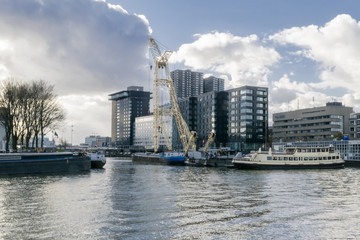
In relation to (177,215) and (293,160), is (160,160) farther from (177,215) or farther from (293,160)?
(177,215)

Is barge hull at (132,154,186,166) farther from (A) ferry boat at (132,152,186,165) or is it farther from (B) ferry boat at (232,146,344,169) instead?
(B) ferry boat at (232,146,344,169)

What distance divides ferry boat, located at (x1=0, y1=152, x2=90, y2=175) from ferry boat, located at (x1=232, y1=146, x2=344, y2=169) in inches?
1684

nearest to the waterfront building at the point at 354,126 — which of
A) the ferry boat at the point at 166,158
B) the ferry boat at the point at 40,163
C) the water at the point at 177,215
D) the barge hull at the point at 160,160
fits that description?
the ferry boat at the point at 166,158

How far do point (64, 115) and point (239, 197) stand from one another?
246 ft

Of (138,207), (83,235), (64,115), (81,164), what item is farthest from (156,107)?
(83,235)

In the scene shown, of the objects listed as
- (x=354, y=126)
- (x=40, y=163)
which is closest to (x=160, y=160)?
(x=40, y=163)

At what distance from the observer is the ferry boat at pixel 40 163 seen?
72938 mm

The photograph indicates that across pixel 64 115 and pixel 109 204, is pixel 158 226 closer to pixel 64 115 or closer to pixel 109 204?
pixel 109 204

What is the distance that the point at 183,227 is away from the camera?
1029 inches

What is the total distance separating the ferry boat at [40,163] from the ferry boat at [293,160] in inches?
1684

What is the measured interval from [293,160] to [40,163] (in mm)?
66433

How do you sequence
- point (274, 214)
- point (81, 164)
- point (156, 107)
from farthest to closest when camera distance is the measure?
point (156, 107) < point (81, 164) < point (274, 214)

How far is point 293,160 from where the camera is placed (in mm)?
101375

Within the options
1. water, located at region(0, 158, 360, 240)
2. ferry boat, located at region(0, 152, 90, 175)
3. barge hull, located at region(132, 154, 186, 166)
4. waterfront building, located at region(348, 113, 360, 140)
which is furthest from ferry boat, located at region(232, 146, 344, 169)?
waterfront building, located at region(348, 113, 360, 140)
